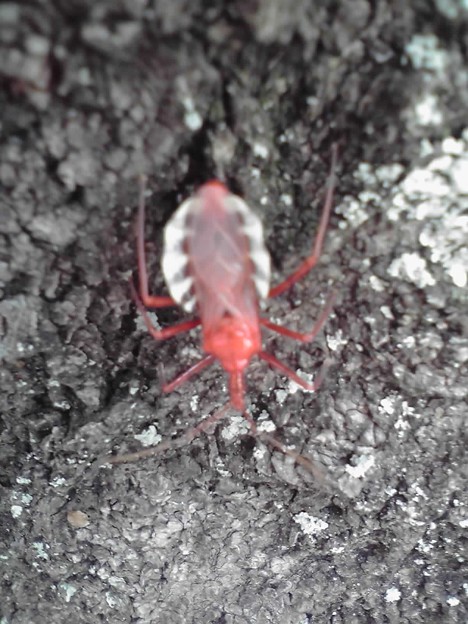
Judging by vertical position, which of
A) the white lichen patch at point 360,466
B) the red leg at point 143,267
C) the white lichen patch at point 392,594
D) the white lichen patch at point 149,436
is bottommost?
the white lichen patch at point 392,594

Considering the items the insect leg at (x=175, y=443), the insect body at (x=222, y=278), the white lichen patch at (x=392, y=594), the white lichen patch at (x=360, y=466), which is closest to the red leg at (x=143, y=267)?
the insect body at (x=222, y=278)

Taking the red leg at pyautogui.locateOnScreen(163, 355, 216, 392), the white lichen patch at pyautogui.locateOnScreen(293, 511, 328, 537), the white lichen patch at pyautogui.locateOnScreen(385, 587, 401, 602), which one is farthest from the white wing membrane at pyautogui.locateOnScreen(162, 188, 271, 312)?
the white lichen patch at pyautogui.locateOnScreen(385, 587, 401, 602)

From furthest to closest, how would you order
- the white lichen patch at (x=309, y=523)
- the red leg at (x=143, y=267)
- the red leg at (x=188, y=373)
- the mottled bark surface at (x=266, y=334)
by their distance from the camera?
1. the white lichen patch at (x=309, y=523)
2. the red leg at (x=188, y=373)
3. the red leg at (x=143, y=267)
4. the mottled bark surface at (x=266, y=334)

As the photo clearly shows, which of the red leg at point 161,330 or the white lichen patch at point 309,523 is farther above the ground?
the red leg at point 161,330

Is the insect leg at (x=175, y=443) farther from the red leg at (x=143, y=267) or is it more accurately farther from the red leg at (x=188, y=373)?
the red leg at (x=143, y=267)

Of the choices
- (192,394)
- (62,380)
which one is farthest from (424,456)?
(62,380)

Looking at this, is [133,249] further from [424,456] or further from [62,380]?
[424,456]

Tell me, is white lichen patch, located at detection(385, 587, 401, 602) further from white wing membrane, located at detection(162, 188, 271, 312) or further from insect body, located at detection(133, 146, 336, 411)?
white wing membrane, located at detection(162, 188, 271, 312)
